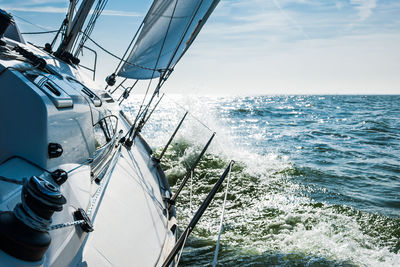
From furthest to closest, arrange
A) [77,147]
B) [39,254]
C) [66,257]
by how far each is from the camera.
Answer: [77,147] → [66,257] → [39,254]

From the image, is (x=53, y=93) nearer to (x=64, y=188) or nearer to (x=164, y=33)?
(x=64, y=188)

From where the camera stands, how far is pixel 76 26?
3.94m

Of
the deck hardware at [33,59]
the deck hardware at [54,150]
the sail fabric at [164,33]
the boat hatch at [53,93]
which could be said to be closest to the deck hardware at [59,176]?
the deck hardware at [54,150]

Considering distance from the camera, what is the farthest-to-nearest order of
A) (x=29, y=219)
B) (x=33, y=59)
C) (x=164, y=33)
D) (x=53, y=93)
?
(x=164, y=33) → (x=33, y=59) → (x=53, y=93) → (x=29, y=219)

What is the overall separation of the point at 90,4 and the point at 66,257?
344 centimetres

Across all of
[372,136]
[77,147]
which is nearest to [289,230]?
[77,147]

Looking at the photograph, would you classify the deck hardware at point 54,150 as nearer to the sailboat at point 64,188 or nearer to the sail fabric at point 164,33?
the sailboat at point 64,188

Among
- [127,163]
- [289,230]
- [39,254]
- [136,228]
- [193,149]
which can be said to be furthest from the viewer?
[193,149]

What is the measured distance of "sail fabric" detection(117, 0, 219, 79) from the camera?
365 centimetres

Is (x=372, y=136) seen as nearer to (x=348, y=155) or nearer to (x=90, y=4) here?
(x=348, y=155)

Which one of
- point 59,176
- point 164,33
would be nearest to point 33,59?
point 59,176

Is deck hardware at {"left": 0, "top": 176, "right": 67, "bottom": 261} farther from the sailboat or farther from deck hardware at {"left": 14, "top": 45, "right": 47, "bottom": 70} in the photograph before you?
deck hardware at {"left": 14, "top": 45, "right": 47, "bottom": 70}

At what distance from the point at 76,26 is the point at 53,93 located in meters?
2.55

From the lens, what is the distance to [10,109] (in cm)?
149
